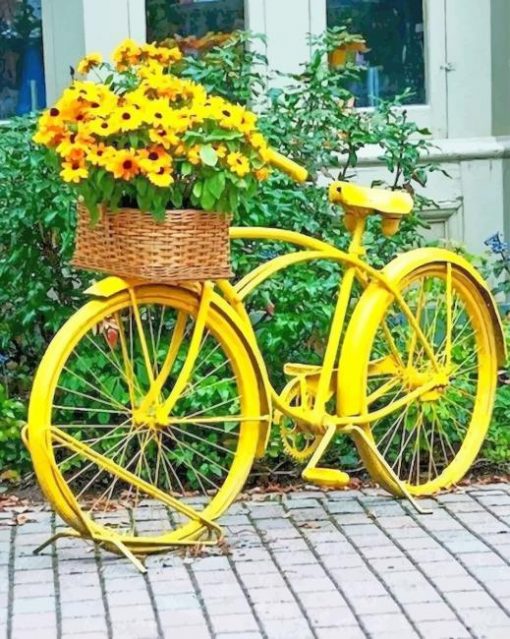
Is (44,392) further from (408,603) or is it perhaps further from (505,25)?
(505,25)

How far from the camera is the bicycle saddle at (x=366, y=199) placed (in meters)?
5.65

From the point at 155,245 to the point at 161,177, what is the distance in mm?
234

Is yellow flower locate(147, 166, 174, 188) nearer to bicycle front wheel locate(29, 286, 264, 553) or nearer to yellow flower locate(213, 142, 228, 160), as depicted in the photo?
yellow flower locate(213, 142, 228, 160)

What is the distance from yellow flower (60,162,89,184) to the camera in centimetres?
486

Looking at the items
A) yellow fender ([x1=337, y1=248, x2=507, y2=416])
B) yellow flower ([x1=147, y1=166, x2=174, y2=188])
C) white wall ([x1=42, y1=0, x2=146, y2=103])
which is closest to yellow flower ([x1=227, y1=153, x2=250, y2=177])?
yellow flower ([x1=147, y1=166, x2=174, y2=188])

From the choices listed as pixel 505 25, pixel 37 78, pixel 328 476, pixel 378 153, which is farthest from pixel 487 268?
pixel 37 78

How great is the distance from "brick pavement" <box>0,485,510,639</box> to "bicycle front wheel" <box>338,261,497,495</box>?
0.37 m

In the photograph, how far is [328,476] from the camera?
5555 millimetres

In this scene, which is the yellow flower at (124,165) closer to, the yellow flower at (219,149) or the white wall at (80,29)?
the yellow flower at (219,149)

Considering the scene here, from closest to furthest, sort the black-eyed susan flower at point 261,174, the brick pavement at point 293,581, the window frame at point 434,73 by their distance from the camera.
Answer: the brick pavement at point 293,581, the black-eyed susan flower at point 261,174, the window frame at point 434,73

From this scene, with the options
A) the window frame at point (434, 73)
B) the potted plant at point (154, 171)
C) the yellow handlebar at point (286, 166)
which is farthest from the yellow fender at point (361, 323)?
the window frame at point (434, 73)

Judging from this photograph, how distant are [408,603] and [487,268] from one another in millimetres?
2949

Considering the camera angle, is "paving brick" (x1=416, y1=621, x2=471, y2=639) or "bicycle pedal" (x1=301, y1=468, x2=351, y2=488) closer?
"paving brick" (x1=416, y1=621, x2=471, y2=639)

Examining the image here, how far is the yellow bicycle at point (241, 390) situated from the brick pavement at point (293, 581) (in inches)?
6.0
